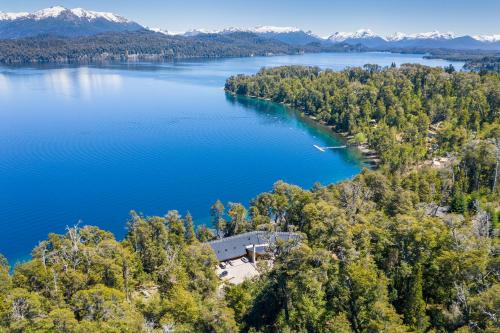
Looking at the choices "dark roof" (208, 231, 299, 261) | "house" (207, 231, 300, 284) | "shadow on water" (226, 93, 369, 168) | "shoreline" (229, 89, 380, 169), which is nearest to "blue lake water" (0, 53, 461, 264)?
"shadow on water" (226, 93, 369, 168)

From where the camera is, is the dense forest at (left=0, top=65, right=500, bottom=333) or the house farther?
Answer: the house

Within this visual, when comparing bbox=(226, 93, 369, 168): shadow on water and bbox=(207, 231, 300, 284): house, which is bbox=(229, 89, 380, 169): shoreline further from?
bbox=(207, 231, 300, 284): house

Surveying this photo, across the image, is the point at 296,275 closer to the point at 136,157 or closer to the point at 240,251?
the point at 240,251

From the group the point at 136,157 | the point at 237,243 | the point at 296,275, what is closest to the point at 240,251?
the point at 237,243

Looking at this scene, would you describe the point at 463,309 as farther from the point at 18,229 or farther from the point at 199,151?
the point at 199,151

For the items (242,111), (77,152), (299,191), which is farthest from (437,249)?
(242,111)

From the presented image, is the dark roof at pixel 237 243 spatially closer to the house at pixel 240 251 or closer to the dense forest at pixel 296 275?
the house at pixel 240 251
